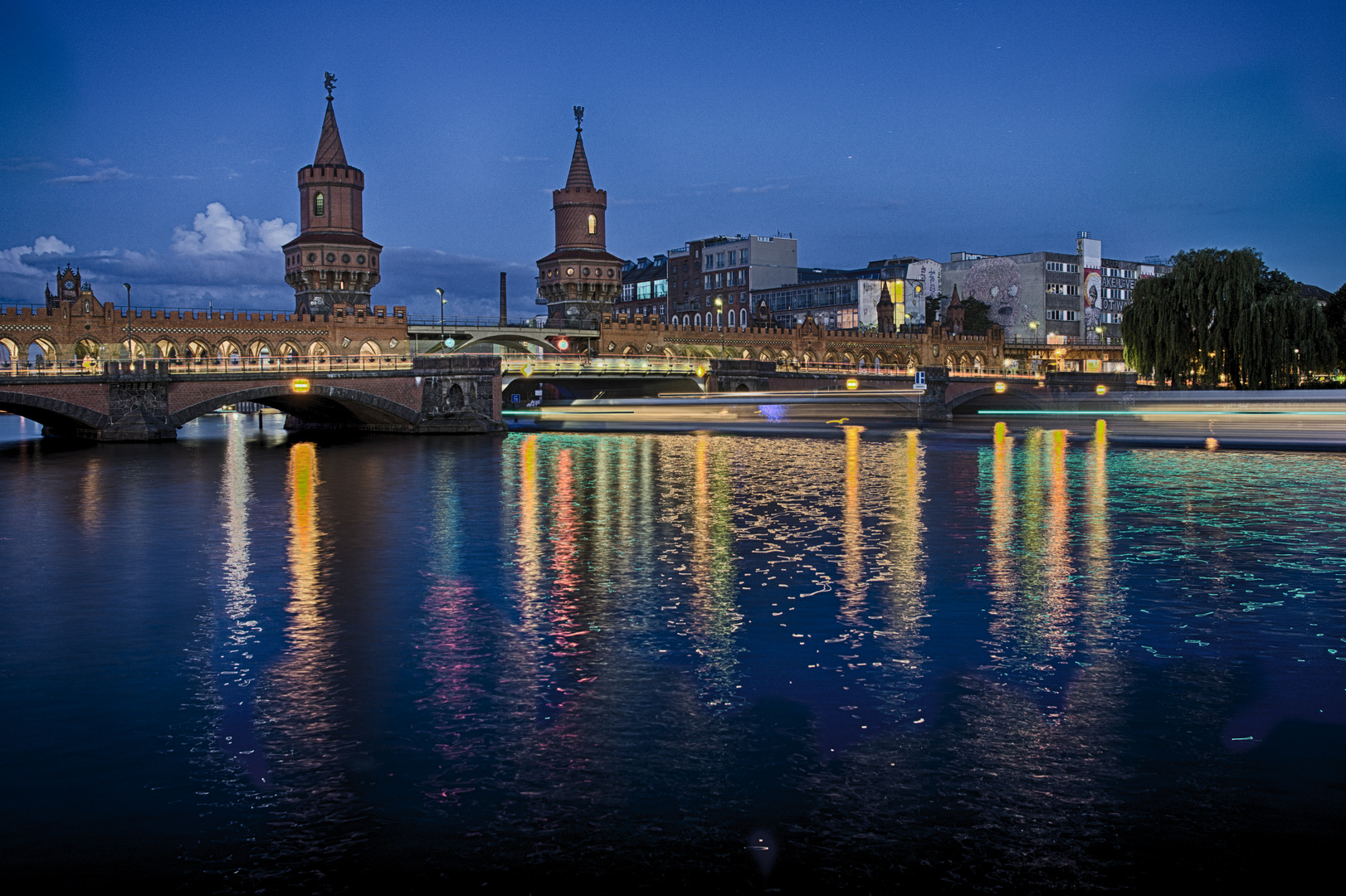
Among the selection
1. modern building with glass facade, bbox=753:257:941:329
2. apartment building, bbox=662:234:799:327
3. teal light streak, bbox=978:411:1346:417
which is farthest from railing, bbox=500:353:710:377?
apartment building, bbox=662:234:799:327

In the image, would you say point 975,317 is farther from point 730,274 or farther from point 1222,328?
point 1222,328

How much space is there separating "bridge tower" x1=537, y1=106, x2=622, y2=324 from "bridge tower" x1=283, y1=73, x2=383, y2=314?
61.1 feet

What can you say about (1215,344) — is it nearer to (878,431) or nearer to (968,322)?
(878,431)

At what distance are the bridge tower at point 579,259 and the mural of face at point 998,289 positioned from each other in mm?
54969

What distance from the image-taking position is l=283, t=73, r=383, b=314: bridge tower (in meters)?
101

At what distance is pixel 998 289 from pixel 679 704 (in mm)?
144046

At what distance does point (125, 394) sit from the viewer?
58.1m

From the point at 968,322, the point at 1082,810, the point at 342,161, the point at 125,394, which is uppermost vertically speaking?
the point at 342,161

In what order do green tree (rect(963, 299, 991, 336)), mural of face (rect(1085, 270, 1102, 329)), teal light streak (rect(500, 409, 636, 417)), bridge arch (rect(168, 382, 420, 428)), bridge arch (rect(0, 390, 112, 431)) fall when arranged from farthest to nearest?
mural of face (rect(1085, 270, 1102, 329)) → green tree (rect(963, 299, 991, 336)) → teal light streak (rect(500, 409, 636, 417)) → bridge arch (rect(168, 382, 420, 428)) → bridge arch (rect(0, 390, 112, 431))

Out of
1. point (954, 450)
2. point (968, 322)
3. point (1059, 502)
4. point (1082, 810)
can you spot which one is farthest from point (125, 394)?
point (968, 322)

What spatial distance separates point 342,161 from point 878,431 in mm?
60396

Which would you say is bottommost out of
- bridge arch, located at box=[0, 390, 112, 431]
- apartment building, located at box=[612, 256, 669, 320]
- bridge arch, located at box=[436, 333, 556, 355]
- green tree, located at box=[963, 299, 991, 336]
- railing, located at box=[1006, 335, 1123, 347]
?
bridge arch, located at box=[0, 390, 112, 431]

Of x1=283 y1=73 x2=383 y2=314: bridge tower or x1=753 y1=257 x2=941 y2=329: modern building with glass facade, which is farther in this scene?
x1=753 y1=257 x2=941 y2=329: modern building with glass facade

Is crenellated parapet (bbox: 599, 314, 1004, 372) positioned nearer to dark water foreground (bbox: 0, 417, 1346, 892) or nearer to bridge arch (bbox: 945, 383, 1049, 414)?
bridge arch (bbox: 945, 383, 1049, 414)
